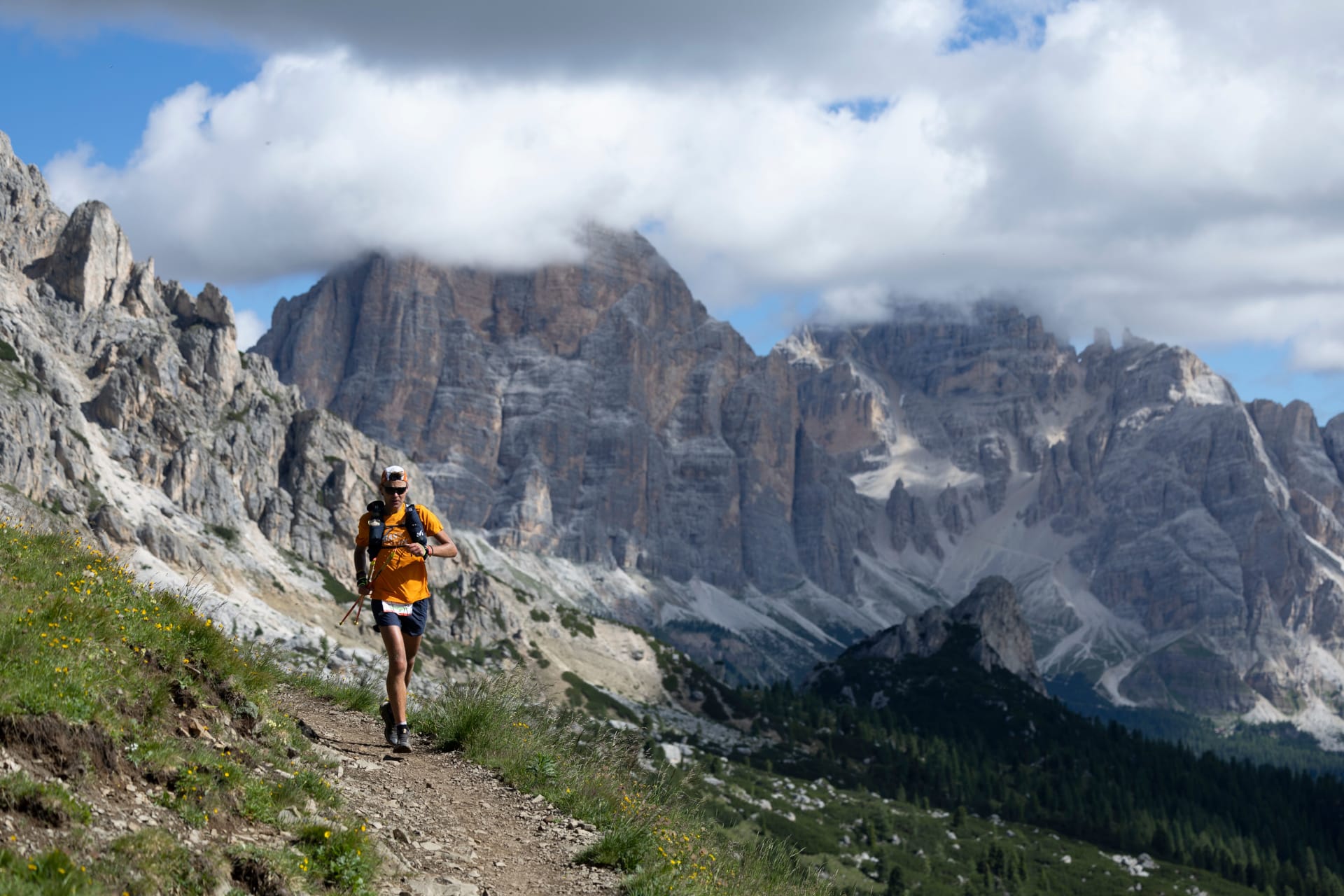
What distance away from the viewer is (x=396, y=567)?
18625mm

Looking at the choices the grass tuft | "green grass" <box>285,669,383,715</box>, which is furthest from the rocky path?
"green grass" <box>285,669,383,715</box>

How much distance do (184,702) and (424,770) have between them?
13.7ft

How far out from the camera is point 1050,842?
7421 inches

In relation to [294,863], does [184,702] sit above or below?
above

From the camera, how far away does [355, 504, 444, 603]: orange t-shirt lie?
1861 cm

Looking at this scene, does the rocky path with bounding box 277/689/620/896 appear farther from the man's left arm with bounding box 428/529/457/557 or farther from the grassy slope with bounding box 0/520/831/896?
the man's left arm with bounding box 428/529/457/557

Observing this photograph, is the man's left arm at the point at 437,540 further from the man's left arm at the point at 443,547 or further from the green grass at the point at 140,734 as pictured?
the green grass at the point at 140,734

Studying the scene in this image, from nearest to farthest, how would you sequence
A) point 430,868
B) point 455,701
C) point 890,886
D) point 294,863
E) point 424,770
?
1. point 294,863
2. point 430,868
3. point 424,770
4. point 455,701
5. point 890,886

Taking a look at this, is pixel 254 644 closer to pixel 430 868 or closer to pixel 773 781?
pixel 430 868

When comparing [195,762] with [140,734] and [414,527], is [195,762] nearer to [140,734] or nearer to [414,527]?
[140,734]

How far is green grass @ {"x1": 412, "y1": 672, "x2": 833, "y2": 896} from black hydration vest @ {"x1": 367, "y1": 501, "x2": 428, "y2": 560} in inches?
134

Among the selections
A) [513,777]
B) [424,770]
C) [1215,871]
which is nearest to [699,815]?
[513,777]

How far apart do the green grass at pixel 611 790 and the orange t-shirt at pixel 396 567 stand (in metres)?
2.78

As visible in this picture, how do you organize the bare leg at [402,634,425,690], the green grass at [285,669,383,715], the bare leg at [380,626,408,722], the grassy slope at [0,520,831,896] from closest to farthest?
the grassy slope at [0,520,831,896]
the bare leg at [380,626,408,722]
the bare leg at [402,634,425,690]
the green grass at [285,669,383,715]
